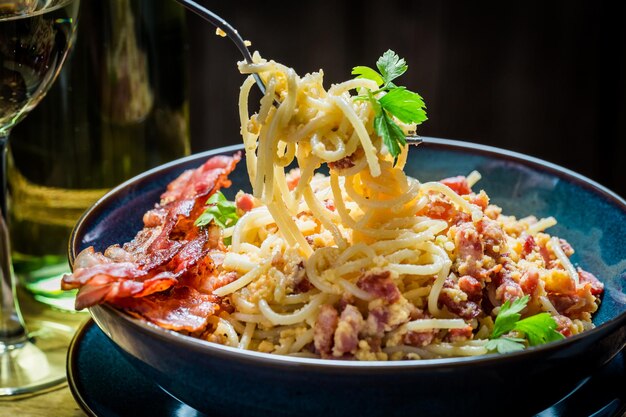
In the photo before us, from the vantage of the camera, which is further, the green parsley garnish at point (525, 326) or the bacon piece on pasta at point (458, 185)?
the bacon piece on pasta at point (458, 185)

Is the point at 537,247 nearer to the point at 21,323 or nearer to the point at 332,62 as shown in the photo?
the point at 21,323

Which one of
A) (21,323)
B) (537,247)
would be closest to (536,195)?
(537,247)

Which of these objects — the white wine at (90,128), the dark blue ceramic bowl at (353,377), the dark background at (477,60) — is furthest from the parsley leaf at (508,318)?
the dark background at (477,60)

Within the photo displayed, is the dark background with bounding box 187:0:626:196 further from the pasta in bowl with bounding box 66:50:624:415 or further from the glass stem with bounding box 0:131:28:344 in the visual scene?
the pasta in bowl with bounding box 66:50:624:415

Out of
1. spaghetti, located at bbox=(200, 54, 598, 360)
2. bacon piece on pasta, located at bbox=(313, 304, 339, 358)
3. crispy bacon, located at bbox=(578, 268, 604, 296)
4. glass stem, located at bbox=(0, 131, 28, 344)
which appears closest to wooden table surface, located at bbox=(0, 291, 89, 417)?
glass stem, located at bbox=(0, 131, 28, 344)

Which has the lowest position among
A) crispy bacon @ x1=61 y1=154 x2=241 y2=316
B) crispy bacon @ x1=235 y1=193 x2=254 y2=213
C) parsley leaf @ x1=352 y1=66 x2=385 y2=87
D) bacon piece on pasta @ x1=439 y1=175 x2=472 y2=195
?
crispy bacon @ x1=61 y1=154 x2=241 y2=316

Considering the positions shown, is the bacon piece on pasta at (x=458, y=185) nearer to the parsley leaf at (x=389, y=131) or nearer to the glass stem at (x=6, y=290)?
the parsley leaf at (x=389, y=131)
